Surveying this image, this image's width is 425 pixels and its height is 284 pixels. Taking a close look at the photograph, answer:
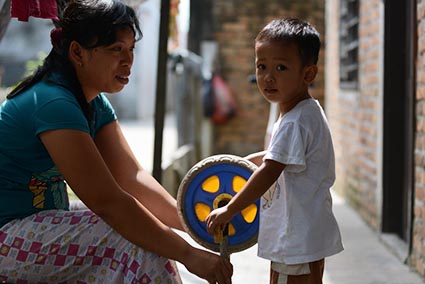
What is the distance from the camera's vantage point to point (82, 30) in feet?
8.87

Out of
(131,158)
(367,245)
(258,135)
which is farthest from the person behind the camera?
(258,135)

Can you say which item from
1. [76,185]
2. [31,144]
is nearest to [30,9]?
[31,144]

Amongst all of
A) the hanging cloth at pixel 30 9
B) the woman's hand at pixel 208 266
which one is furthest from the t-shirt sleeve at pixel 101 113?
the woman's hand at pixel 208 266

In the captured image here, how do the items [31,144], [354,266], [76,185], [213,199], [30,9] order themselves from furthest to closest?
[354,266], [30,9], [213,199], [31,144], [76,185]

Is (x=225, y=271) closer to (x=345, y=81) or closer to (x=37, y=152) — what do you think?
(x=37, y=152)

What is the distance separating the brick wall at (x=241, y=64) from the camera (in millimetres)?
11555

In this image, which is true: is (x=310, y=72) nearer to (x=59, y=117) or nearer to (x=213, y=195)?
(x=213, y=195)

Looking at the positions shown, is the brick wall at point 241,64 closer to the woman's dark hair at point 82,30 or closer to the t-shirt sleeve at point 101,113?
the t-shirt sleeve at point 101,113

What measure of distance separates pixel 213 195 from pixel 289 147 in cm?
41

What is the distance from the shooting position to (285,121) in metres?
2.79

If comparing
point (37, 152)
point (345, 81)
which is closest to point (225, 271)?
point (37, 152)

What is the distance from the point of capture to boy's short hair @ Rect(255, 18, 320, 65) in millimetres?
2789

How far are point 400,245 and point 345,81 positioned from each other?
9.97 feet

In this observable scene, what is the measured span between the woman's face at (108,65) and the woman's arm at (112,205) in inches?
11.1
